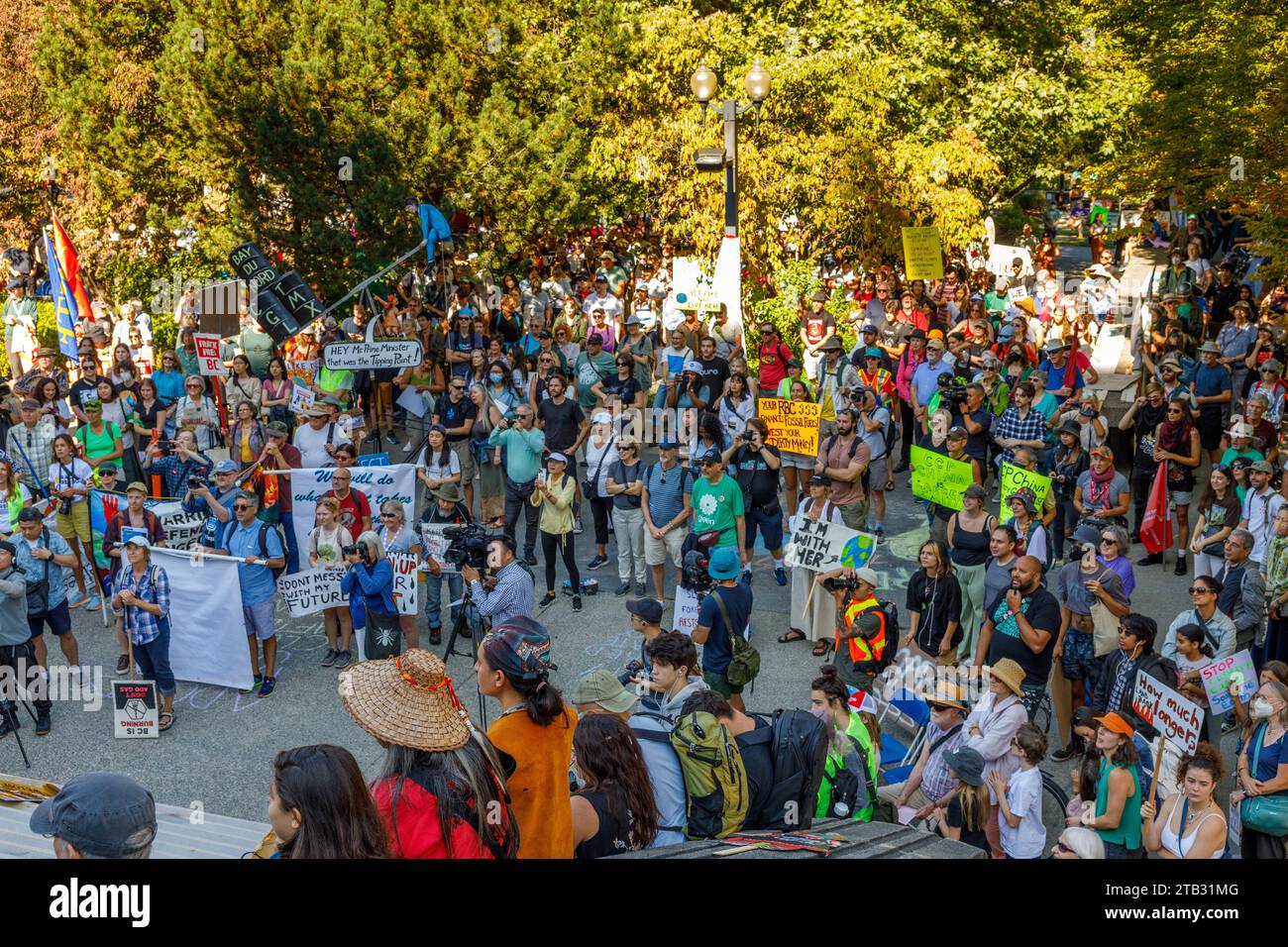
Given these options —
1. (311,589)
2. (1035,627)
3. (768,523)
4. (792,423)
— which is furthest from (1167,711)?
(311,589)

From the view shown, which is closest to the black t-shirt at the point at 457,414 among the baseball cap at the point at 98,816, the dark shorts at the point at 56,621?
the dark shorts at the point at 56,621

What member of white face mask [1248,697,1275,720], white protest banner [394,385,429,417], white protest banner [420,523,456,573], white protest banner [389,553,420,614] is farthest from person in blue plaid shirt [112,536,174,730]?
white face mask [1248,697,1275,720]

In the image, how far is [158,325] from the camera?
21.8 meters

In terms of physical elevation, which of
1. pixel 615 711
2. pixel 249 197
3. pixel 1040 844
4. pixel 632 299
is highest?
pixel 249 197

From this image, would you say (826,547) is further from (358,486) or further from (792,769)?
(792,769)

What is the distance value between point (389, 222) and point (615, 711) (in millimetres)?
14229

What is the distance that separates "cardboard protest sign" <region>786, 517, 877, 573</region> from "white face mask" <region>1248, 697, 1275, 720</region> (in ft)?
12.5

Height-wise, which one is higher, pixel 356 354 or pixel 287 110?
pixel 287 110

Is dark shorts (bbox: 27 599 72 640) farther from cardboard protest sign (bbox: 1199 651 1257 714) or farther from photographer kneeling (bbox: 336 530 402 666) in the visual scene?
cardboard protest sign (bbox: 1199 651 1257 714)

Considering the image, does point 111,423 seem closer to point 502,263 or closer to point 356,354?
point 356,354

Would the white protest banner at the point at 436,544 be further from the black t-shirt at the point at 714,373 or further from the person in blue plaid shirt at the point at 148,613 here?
the black t-shirt at the point at 714,373

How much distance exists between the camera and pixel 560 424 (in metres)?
14.0
